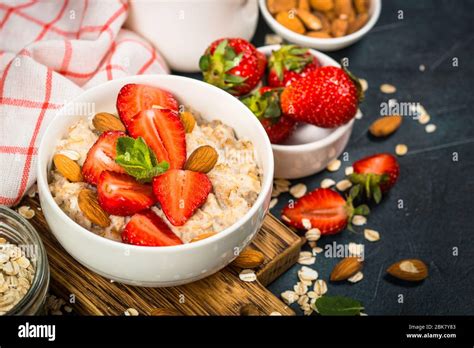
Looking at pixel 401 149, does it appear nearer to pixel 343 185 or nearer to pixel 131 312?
pixel 343 185

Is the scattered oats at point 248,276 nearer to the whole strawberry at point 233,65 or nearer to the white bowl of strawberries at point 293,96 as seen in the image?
the white bowl of strawberries at point 293,96

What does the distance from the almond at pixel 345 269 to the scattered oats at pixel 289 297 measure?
0.08m

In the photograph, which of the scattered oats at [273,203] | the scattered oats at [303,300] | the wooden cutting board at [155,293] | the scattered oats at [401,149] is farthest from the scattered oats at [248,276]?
the scattered oats at [401,149]

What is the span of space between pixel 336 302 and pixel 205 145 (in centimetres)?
34

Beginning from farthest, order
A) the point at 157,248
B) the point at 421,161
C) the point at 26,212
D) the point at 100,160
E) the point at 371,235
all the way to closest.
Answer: the point at 421,161 < the point at 371,235 < the point at 26,212 < the point at 100,160 < the point at 157,248

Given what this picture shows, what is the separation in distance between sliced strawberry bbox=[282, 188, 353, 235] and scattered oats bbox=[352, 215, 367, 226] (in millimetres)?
35

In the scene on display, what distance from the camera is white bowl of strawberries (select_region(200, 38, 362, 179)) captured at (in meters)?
1.55

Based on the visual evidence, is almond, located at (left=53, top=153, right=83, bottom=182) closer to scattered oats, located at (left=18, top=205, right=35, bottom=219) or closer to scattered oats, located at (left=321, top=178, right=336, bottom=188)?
scattered oats, located at (left=18, top=205, right=35, bottom=219)

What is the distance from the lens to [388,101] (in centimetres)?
180

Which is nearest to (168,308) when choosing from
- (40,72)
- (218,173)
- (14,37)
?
(218,173)

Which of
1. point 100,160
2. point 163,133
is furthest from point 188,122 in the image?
point 100,160

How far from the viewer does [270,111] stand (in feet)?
5.09

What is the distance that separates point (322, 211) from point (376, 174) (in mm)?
137

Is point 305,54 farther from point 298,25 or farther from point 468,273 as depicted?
point 468,273
